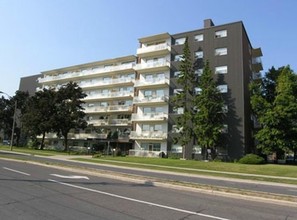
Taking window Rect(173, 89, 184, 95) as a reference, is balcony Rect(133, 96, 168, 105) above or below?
below

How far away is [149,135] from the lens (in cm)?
5172

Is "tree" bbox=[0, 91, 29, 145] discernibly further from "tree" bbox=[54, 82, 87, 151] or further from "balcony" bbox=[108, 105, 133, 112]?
"balcony" bbox=[108, 105, 133, 112]

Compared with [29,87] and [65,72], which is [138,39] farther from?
[29,87]

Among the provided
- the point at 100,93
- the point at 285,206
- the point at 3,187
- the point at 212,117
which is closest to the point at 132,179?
the point at 3,187

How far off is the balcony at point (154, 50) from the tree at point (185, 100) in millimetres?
5197

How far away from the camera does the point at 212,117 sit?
142 feet

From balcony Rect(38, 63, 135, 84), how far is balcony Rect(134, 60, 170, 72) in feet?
15.1

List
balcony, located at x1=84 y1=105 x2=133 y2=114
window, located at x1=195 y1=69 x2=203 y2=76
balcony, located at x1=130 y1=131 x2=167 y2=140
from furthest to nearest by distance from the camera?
balcony, located at x1=84 y1=105 x2=133 y2=114 → balcony, located at x1=130 y1=131 x2=167 y2=140 → window, located at x1=195 y1=69 x2=203 y2=76

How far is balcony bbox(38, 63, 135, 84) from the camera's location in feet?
205

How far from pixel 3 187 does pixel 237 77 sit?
39333 millimetres

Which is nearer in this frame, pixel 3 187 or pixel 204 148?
pixel 3 187

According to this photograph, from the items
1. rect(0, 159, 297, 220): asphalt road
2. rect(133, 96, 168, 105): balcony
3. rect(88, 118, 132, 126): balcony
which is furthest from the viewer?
rect(88, 118, 132, 126): balcony

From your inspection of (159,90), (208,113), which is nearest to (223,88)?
(208,113)

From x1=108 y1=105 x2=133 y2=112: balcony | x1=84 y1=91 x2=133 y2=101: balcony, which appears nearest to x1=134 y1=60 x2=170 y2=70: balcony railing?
x1=84 y1=91 x2=133 y2=101: balcony
